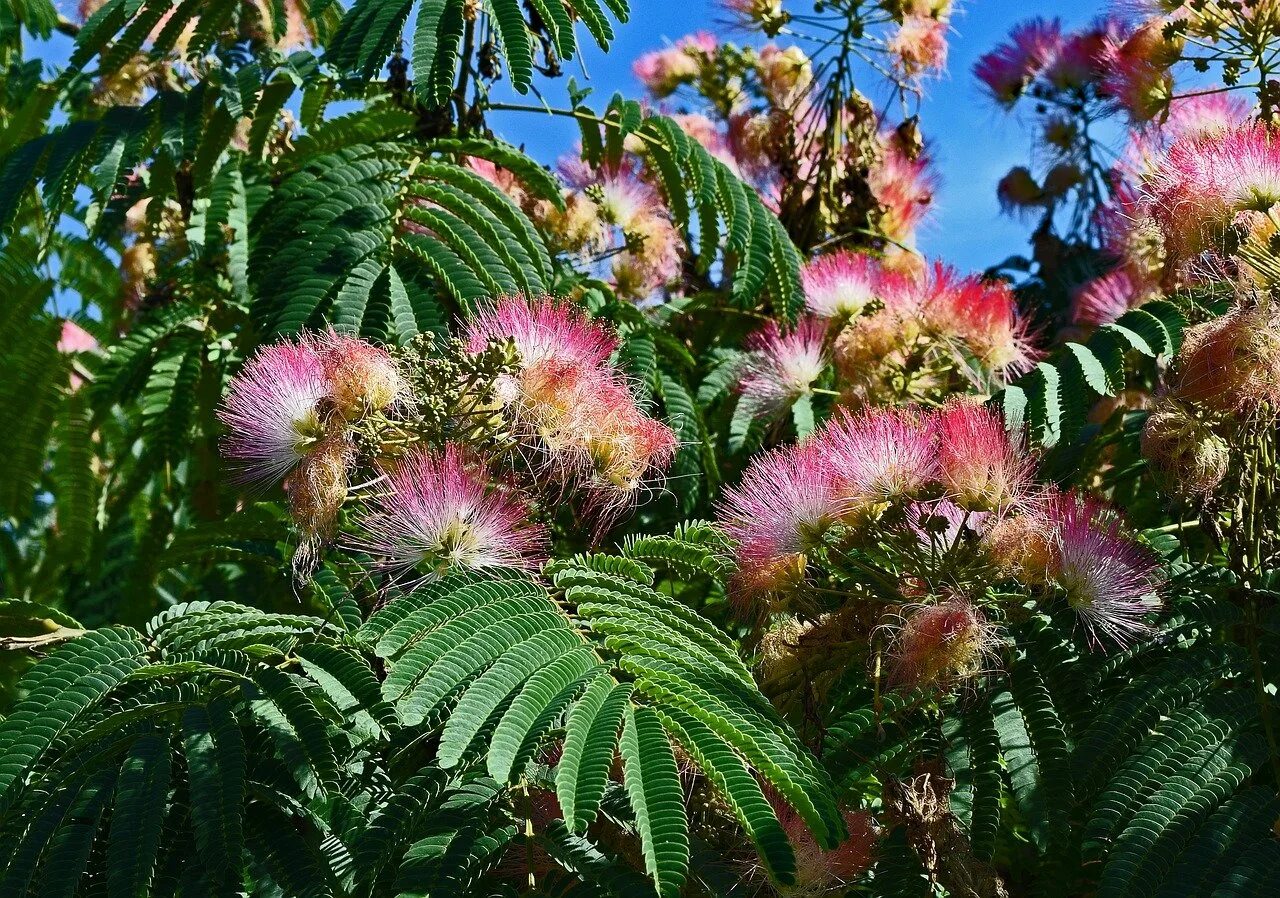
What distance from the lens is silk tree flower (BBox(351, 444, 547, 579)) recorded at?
2.43m

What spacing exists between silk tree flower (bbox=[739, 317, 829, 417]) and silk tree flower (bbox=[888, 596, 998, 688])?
1245 millimetres

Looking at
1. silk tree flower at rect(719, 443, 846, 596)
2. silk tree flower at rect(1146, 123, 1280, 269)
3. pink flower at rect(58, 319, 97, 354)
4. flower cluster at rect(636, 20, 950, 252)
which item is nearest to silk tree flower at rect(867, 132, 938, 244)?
flower cluster at rect(636, 20, 950, 252)

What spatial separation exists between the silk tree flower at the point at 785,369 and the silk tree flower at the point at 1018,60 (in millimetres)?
2356

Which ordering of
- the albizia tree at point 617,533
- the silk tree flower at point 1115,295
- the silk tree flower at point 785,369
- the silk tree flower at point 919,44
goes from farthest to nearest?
the silk tree flower at point 919,44, the silk tree flower at point 1115,295, the silk tree flower at point 785,369, the albizia tree at point 617,533

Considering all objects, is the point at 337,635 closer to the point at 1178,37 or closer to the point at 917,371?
the point at 917,371

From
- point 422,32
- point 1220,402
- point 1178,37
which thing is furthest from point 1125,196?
point 422,32

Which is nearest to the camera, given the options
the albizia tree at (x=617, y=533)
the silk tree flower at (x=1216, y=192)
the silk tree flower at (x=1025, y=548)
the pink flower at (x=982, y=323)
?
the albizia tree at (x=617, y=533)

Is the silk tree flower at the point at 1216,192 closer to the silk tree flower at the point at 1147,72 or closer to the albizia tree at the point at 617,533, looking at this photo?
the albizia tree at the point at 617,533

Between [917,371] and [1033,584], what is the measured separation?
1.05m

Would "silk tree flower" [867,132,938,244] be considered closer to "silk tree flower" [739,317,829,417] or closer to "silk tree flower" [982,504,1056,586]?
"silk tree flower" [739,317,829,417]

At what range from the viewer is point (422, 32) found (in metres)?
3.04

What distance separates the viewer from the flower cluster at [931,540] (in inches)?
98.7

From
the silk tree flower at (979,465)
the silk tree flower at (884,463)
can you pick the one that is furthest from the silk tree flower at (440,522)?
the silk tree flower at (979,465)

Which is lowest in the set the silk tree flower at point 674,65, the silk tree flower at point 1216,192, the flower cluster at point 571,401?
the flower cluster at point 571,401
